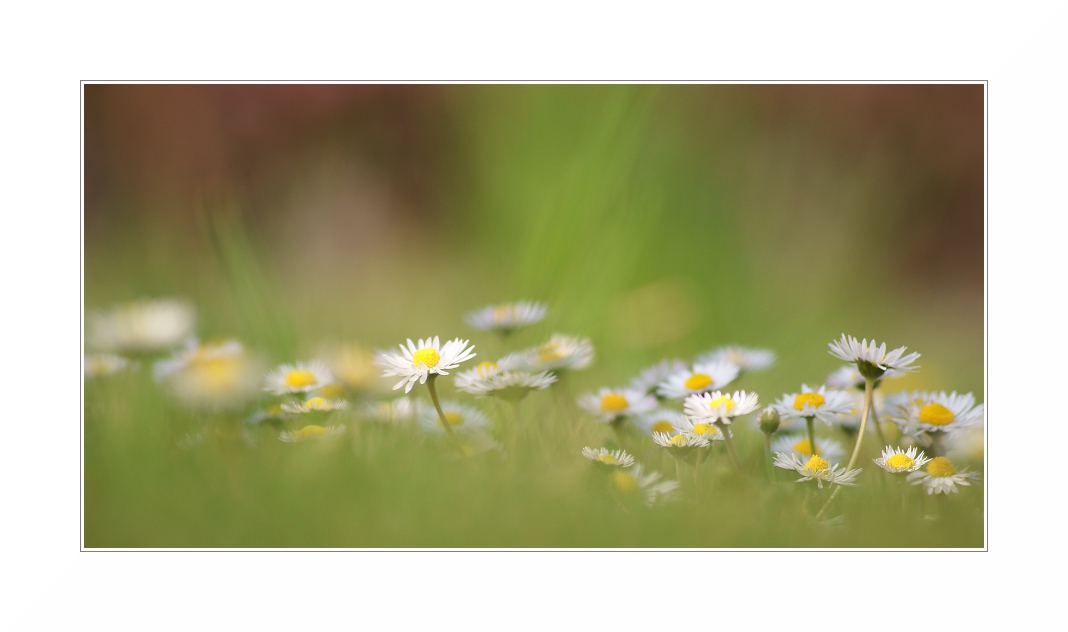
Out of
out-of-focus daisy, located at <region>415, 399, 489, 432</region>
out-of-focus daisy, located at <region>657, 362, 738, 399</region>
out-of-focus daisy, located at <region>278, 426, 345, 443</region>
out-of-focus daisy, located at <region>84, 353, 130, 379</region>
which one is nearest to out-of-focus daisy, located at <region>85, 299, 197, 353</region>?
out-of-focus daisy, located at <region>84, 353, 130, 379</region>

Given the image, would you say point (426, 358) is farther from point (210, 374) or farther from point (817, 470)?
point (817, 470)

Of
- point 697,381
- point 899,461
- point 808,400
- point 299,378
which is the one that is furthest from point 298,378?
point 899,461

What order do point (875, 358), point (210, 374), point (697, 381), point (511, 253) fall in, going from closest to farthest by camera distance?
point (875, 358) < point (697, 381) < point (210, 374) < point (511, 253)

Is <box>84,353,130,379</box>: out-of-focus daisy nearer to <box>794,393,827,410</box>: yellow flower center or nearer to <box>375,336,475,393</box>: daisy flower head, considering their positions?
<box>375,336,475,393</box>: daisy flower head

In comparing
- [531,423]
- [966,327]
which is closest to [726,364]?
[531,423]

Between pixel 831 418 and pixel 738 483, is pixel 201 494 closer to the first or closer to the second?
pixel 738 483
